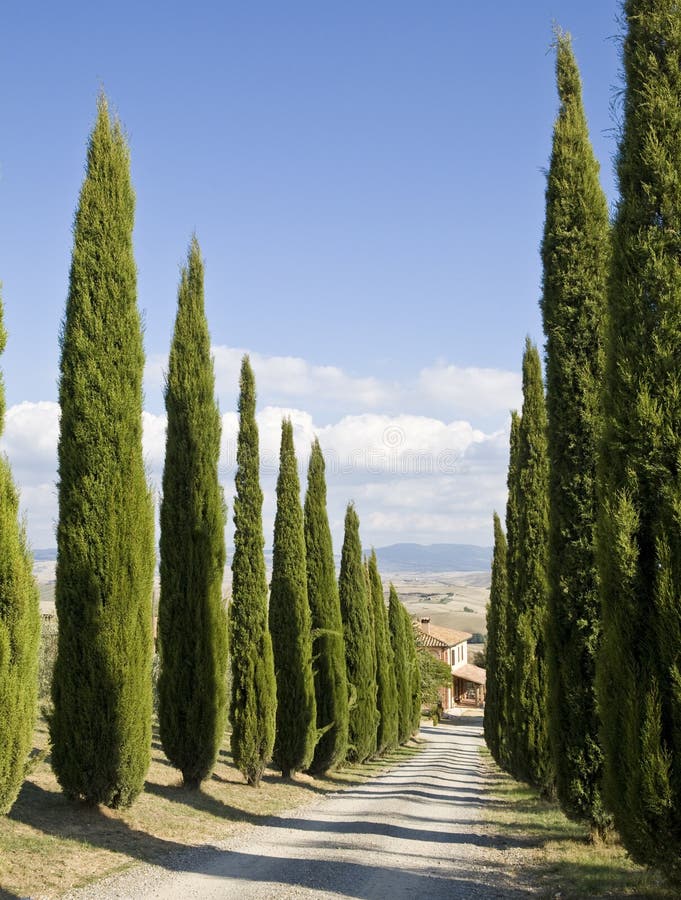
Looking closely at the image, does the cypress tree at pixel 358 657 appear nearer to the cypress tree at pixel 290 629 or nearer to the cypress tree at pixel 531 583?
the cypress tree at pixel 290 629

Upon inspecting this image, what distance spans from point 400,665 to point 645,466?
32.2 metres

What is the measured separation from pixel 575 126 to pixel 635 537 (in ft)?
24.2

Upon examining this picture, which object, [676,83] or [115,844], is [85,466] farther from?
[676,83]

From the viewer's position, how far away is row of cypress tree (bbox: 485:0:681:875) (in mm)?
6164

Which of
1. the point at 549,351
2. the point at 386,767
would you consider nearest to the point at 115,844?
the point at 549,351

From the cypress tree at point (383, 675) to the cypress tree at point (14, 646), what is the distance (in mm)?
23353

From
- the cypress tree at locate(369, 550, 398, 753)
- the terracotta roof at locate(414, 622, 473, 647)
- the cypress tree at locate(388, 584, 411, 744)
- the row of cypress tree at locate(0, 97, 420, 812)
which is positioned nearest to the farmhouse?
the terracotta roof at locate(414, 622, 473, 647)

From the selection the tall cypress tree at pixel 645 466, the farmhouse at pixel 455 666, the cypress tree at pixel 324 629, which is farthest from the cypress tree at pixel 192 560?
the farmhouse at pixel 455 666

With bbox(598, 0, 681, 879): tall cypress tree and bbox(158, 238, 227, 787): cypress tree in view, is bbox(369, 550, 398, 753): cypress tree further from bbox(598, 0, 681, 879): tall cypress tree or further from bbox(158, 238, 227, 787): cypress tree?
bbox(598, 0, 681, 879): tall cypress tree

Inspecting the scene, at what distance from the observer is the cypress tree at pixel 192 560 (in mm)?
13633

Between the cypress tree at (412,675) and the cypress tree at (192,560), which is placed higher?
the cypress tree at (192,560)

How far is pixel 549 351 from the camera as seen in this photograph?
35.7ft

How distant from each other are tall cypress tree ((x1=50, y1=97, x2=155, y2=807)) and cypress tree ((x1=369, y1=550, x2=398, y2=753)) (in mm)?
20594

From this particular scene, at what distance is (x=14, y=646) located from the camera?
7.77m
